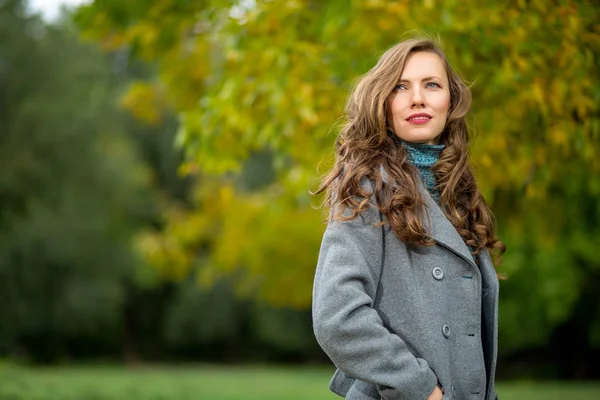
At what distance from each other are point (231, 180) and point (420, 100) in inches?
775

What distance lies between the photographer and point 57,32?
22.6 metres

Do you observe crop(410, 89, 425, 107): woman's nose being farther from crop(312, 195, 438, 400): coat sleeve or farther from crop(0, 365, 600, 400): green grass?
crop(0, 365, 600, 400): green grass

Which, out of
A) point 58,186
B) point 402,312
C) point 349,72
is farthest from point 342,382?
point 58,186

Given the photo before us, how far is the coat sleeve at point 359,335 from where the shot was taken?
2145 mm

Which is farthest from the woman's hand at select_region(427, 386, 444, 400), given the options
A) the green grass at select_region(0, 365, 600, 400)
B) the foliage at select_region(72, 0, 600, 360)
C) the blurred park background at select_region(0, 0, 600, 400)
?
the green grass at select_region(0, 365, 600, 400)

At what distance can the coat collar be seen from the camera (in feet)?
7.74

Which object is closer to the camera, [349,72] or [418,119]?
[418,119]

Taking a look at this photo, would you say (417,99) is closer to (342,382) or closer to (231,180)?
(342,382)

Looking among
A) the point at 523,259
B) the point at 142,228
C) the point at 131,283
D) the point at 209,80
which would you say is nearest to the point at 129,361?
the point at 131,283

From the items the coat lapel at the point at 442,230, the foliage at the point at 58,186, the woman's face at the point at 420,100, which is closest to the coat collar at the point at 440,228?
the coat lapel at the point at 442,230

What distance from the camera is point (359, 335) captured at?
215 cm

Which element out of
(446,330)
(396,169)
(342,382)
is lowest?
(342,382)

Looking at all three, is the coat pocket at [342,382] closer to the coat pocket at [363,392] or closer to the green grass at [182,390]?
the coat pocket at [363,392]

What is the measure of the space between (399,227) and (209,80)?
517cm
